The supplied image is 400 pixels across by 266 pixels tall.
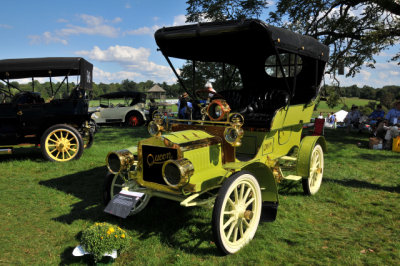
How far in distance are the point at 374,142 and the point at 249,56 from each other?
582cm

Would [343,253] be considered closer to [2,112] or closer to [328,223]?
[328,223]

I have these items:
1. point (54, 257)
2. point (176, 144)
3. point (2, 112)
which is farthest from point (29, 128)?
point (176, 144)

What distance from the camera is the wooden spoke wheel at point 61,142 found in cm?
659

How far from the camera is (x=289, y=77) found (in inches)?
227

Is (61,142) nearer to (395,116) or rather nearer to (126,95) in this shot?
(126,95)

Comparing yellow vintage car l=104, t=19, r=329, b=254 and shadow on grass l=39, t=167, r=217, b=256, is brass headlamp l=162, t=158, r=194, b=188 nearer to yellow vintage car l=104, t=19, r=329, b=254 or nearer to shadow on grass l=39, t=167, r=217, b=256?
yellow vintage car l=104, t=19, r=329, b=254

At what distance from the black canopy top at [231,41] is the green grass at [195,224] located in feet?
7.69

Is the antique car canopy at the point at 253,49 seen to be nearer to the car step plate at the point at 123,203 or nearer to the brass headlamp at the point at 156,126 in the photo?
the brass headlamp at the point at 156,126

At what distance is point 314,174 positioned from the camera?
5.04 m

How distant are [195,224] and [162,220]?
0.45 m

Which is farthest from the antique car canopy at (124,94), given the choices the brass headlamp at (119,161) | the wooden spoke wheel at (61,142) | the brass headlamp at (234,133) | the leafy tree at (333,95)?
the brass headlamp at (234,133)

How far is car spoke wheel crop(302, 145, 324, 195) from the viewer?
4.69 metres

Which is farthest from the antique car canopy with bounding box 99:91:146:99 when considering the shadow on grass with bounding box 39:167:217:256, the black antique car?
the shadow on grass with bounding box 39:167:217:256

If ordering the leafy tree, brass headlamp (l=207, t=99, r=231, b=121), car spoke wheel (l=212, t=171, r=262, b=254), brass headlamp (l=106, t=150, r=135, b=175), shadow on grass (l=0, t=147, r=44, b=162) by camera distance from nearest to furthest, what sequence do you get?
car spoke wheel (l=212, t=171, r=262, b=254) < brass headlamp (l=106, t=150, r=135, b=175) < brass headlamp (l=207, t=99, r=231, b=121) < shadow on grass (l=0, t=147, r=44, b=162) < the leafy tree
